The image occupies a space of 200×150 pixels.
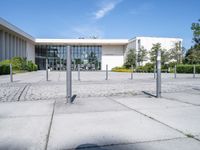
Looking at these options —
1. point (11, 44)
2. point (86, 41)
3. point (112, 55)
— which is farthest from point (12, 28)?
point (112, 55)

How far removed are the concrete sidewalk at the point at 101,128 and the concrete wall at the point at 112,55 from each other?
166 feet

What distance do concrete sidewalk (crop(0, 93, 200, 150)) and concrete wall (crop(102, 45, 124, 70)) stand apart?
166 feet

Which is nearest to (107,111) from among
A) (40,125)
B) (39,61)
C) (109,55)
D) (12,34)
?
(40,125)

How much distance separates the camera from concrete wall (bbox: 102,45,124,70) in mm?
55750

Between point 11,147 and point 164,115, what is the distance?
3133 millimetres

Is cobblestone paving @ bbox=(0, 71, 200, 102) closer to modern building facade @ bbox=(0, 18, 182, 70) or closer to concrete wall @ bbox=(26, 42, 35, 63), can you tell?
modern building facade @ bbox=(0, 18, 182, 70)

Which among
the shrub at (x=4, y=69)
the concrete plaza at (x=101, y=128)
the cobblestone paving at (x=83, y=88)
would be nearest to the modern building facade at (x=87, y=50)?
the shrub at (x=4, y=69)

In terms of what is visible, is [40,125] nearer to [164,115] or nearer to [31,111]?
[31,111]

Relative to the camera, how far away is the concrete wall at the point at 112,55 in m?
55.8

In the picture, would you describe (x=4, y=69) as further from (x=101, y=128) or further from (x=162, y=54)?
(x=162, y=54)

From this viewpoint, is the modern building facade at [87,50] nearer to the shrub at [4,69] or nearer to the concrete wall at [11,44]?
the concrete wall at [11,44]

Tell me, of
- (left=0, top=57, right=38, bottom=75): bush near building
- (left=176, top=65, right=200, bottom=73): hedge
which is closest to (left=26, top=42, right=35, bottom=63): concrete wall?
(left=0, top=57, right=38, bottom=75): bush near building

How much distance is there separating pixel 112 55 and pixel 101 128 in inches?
2073

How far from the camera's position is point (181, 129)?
3641 mm
